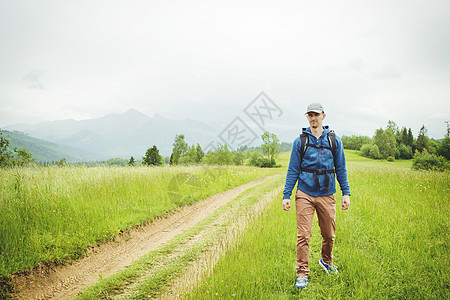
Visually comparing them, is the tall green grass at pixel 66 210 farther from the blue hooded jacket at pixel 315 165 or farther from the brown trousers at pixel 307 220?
the blue hooded jacket at pixel 315 165

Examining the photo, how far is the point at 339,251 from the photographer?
14.1 feet

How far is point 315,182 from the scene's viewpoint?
3.41 m

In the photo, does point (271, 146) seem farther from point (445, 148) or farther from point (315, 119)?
point (315, 119)

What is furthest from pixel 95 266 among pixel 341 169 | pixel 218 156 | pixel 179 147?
pixel 179 147

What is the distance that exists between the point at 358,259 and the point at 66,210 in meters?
7.15

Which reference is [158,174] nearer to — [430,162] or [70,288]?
[70,288]

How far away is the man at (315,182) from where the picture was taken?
3.41 m

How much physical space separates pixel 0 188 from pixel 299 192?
7783 millimetres

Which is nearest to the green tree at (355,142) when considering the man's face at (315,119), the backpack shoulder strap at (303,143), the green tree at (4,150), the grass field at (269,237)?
the grass field at (269,237)

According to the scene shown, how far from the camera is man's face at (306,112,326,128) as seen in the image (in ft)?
11.8

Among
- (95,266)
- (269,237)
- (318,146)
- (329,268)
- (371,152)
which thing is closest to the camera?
(318,146)

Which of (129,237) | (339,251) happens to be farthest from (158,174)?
(339,251)

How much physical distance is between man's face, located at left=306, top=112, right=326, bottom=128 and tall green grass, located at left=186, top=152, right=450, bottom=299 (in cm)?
250

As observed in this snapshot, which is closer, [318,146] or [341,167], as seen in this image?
[318,146]
